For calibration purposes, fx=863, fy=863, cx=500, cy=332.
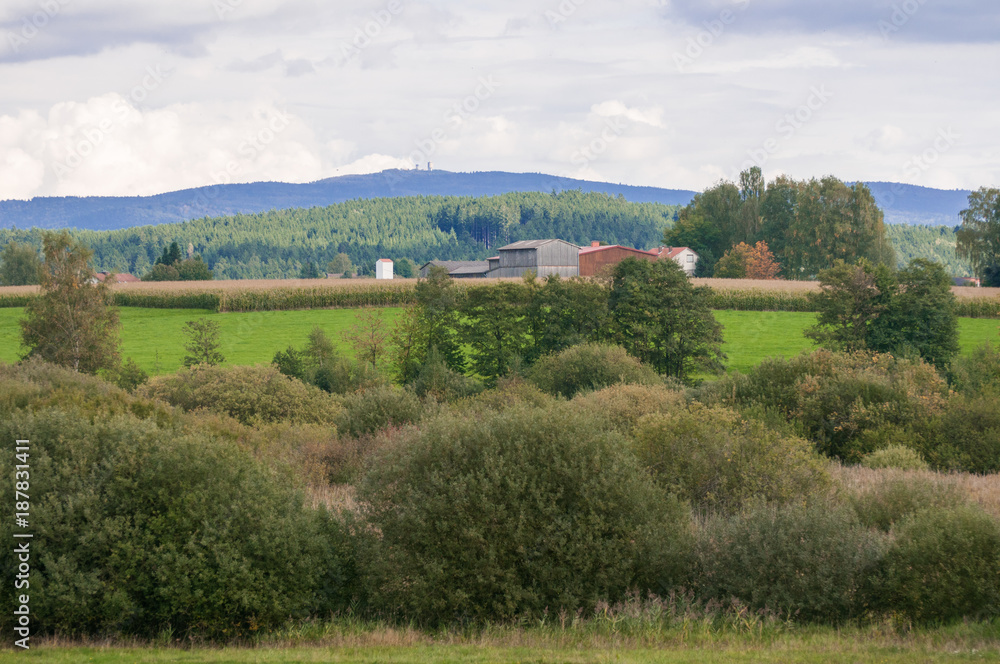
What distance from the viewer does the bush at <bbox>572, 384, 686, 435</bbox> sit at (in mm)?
23172

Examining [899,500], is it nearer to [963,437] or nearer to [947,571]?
[947,571]

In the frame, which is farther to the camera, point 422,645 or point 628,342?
point 628,342

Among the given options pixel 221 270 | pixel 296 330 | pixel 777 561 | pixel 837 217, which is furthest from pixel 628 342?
pixel 221 270

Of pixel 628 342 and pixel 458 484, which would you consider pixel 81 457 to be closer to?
pixel 458 484

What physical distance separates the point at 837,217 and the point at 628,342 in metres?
58.3

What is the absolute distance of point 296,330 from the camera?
51.9 meters

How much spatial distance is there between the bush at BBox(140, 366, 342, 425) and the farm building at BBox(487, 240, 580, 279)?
194 ft

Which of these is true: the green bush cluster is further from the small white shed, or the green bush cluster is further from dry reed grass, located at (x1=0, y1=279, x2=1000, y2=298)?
the small white shed

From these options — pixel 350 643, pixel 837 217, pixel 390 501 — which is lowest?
pixel 350 643

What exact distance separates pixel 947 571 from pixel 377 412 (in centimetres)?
1636

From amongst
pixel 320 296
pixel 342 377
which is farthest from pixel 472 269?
pixel 342 377

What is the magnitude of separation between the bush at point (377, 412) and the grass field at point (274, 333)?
1717 centimetres

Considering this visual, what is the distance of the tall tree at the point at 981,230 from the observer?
7631 centimetres

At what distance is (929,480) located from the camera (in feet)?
51.9
